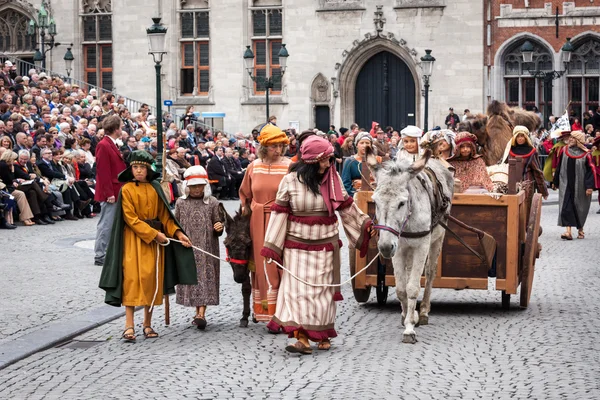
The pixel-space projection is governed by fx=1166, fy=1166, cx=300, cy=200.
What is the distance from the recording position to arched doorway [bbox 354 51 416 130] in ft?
131

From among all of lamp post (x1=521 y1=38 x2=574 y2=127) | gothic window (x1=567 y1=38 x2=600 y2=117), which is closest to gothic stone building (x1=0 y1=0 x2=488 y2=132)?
gothic window (x1=567 y1=38 x2=600 y2=117)

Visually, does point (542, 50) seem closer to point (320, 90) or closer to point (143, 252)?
point (320, 90)

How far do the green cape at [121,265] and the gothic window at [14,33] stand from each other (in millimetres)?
34709

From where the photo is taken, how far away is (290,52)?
133 ft

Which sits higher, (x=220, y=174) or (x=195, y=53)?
(x=195, y=53)

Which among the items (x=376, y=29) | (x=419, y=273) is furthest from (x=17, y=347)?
(x=376, y=29)

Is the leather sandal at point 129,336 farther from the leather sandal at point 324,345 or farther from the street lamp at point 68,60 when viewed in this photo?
the street lamp at point 68,60

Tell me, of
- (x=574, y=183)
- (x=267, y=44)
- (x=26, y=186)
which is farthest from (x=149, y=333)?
(x=267, y=44)

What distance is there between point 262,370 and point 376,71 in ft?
107

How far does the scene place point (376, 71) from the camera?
40219 millimetres

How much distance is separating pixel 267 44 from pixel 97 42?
258 inches

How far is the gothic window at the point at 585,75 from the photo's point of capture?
3784 centimetres

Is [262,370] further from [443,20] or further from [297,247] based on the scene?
[443,20]

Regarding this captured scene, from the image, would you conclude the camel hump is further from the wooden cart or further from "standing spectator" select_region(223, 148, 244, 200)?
Result: "standing spectator" select_region(223, 148, 244, 200)
